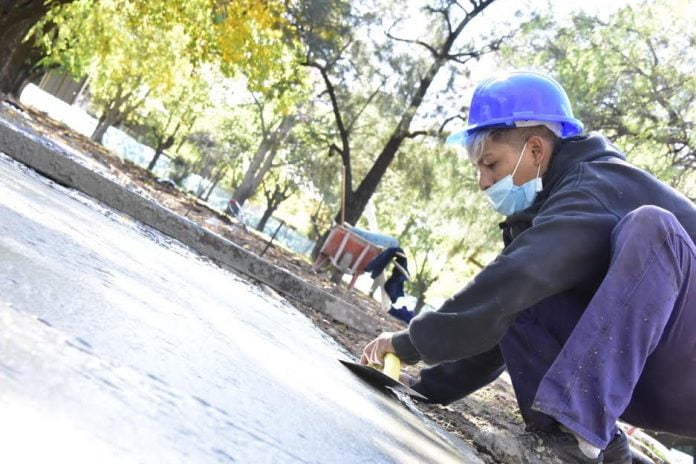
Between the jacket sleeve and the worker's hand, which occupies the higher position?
the jacket sleeve

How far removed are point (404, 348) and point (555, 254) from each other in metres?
0.75

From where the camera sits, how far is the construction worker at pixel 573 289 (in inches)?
80.4

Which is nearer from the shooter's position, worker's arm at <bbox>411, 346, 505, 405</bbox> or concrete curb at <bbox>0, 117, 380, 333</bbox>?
worker's arm at <bbox>411, 346, 505, 405</bbox>

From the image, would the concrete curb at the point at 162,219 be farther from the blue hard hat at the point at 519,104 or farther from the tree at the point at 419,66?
the tree at the point at 419,66

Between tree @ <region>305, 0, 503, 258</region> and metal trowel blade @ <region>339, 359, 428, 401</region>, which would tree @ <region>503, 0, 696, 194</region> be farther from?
metal trowel blade @ <region>339, 359, 428, 401</region>

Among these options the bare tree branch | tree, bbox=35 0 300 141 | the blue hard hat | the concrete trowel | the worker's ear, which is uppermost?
the bare tree branch

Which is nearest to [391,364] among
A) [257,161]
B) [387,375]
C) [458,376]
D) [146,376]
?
[387,375]

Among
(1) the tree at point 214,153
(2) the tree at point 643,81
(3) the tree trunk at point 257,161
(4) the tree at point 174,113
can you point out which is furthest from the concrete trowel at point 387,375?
(1) the tree at point 214,153

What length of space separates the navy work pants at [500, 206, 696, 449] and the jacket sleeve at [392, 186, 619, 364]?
0.10 meters

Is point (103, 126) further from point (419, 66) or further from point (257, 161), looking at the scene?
point (419, 66)

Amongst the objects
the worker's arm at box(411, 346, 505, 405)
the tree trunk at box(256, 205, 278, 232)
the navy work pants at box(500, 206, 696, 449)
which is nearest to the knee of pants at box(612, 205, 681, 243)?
the navy work pants at box(500, 206, 696, 449)

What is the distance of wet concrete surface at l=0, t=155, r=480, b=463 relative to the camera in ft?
3.05

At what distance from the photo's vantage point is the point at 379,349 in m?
2.93

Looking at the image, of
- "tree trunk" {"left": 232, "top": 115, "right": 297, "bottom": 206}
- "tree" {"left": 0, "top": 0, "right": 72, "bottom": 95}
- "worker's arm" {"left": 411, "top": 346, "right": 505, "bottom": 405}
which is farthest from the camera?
"tree trunk" {"left": 232, "top": 115, "right": 297, "bottom": 206}
